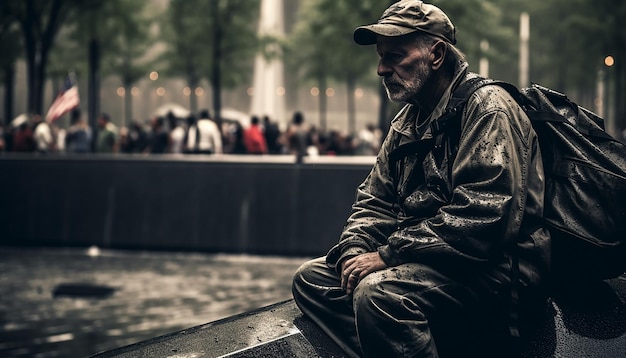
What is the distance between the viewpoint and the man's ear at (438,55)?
9.17 feet

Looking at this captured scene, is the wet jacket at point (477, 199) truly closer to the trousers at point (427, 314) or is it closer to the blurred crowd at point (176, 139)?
the trousers at point (427, 314)

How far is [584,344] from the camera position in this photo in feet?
9.57

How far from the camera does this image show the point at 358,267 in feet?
8.98

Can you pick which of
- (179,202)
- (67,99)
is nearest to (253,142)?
(67,99)

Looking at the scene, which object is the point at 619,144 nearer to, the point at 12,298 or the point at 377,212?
the point at 377,212

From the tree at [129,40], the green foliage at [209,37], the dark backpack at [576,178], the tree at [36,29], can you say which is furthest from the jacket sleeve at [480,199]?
the green foliage at [209,37]

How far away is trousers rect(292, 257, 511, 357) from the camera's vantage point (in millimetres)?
2514

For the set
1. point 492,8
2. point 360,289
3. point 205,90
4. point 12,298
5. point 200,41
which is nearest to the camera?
point 360,289

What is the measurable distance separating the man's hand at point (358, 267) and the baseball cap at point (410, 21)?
66 centimetres

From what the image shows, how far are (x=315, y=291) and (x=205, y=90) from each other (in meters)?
52.0

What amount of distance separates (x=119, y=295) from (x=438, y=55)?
19.9ft

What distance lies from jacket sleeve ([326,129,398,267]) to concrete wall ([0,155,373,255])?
6.91 m

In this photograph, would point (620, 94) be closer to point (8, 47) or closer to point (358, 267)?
point (8, 47)

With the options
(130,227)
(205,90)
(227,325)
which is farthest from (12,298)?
(205,90)
